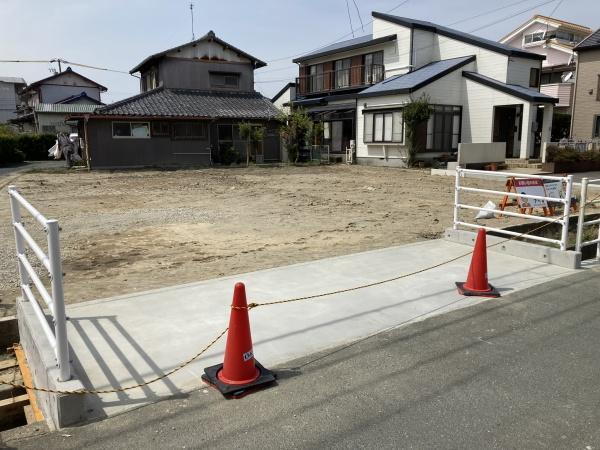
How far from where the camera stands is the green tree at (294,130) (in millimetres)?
27578

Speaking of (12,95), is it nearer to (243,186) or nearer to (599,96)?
(243,186)

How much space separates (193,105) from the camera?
28.1 m

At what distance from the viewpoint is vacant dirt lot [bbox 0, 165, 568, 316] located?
6637 millimetres

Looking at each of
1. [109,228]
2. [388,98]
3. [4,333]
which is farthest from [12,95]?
[4,333]

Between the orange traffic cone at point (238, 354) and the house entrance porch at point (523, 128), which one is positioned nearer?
the orange traffic cone at point (238, 354)

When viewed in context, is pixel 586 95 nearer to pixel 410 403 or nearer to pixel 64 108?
pixel 410 403

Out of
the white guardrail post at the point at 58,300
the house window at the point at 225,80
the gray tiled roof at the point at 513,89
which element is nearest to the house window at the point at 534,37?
the gray tiled roof at the point at 513,89

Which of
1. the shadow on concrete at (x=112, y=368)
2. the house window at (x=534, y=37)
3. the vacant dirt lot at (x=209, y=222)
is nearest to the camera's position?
the shadow on concrete at (x=112, y=368)

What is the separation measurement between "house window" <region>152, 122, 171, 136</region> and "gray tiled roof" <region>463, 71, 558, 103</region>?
16.1 metres

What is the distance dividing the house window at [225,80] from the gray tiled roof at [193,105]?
24.8 inches

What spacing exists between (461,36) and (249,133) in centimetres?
1276

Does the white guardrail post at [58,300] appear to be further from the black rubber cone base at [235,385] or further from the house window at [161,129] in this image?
the house window at [161,129]

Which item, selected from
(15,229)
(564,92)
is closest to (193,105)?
(15,229)

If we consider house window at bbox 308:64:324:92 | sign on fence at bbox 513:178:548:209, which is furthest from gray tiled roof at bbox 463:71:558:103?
sign on fence at bbox 513:178:548:209
